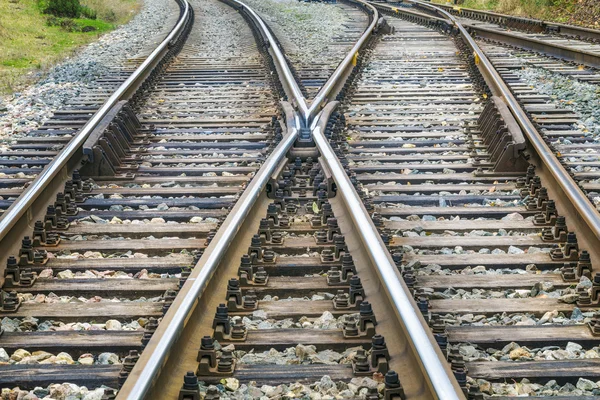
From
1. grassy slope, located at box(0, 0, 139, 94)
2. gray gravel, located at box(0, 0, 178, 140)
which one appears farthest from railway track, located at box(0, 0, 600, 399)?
grassy slope, located at box(0, 0, 139, 94)

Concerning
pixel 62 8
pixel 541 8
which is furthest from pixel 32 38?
pixel 541 8

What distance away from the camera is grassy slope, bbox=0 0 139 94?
13992mm

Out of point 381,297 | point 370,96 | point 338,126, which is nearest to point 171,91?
point 370,96

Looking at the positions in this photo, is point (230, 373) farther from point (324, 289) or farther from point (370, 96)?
point (370, 96)

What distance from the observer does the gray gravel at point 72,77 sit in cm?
976

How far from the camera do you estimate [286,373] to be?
11.8 feet

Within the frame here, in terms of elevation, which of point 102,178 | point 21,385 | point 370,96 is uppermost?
point 370,96

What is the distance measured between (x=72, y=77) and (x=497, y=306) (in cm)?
950

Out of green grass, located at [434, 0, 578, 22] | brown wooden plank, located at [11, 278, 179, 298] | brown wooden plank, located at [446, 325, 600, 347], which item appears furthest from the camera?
green grass, located at [434, 0, 578, 22]

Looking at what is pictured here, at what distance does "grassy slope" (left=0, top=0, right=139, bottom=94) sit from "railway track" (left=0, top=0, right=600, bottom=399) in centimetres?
526

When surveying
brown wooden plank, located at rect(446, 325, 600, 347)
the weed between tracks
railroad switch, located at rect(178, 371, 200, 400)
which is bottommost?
railroad switch, located at rect(178, 371, 200, 400)

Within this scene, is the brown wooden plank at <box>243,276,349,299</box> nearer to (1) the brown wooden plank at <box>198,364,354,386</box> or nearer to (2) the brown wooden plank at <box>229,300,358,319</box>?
(2) the brown wooden plank at <box>229,300,358,319</box>

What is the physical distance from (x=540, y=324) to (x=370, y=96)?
6.53 m

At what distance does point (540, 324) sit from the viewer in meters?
4.17
